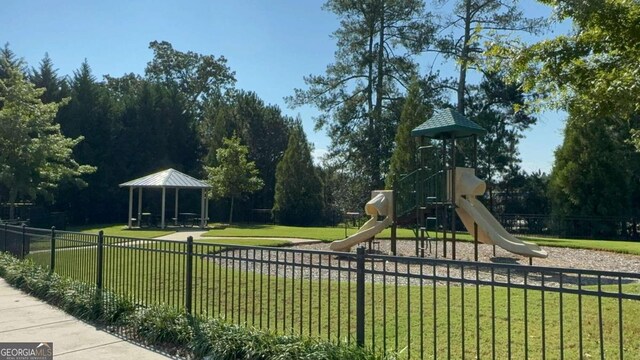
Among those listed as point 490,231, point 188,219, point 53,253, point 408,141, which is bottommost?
point 188,219

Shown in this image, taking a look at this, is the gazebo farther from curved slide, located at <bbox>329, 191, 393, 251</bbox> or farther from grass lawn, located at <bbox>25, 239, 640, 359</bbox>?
grass lawn, located at <bbox>25, 239, 640, 359</bbox>

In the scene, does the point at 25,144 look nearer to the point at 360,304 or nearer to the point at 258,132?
the point at 360,304

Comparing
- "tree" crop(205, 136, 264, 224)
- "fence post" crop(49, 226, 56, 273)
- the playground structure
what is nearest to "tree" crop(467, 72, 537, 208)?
"tree" crop(205, 136, 264, 224)

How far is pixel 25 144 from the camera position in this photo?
782 inches

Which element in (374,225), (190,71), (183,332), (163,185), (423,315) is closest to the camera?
(183,332)

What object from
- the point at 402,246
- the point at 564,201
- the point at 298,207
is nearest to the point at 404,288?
the point at 402,246

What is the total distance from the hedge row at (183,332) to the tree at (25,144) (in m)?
13.0

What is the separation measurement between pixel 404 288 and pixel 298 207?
84.7ft

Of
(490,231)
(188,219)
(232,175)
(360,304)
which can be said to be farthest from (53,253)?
(232,175)

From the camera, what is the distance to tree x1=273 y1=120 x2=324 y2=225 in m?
34.6

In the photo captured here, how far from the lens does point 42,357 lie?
5688 millimetres

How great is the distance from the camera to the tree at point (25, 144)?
19719 millimetres

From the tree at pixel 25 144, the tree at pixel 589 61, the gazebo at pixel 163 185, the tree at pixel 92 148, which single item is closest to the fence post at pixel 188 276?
the tree at pixel 589 61

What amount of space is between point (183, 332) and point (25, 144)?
1733 cm
